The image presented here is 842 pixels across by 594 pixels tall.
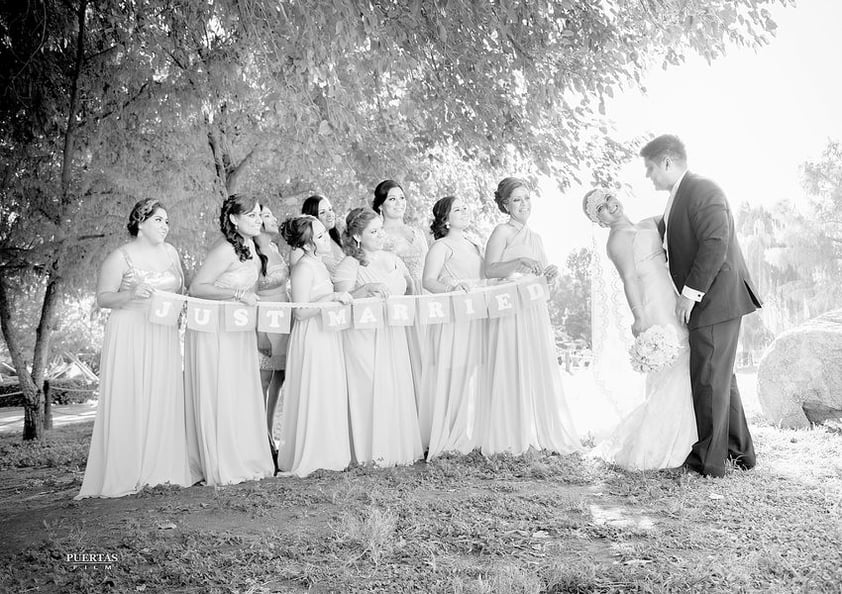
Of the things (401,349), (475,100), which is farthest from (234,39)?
(401,349)

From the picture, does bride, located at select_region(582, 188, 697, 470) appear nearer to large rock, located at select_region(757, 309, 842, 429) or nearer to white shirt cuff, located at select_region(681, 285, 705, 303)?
white shirt cuff, located at select_region(681, 285, 705, 303)

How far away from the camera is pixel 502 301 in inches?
279

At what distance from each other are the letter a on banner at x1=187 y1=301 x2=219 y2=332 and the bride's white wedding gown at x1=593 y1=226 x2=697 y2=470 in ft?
11.8

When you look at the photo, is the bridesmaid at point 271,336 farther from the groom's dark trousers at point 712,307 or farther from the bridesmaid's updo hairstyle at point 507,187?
the groom's dark trousers at point 712,307

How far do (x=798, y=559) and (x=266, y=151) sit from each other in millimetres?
10389

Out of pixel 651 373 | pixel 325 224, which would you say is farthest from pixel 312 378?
pixel 651 373

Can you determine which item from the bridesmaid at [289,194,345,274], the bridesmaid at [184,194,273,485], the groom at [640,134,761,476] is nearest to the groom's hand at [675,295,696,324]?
the groom at [640,134,761,476]

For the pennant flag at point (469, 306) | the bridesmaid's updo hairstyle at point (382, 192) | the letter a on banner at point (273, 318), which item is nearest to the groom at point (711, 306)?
the pennant flag at point (469, 306)

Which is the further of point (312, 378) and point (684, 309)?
point (312, 378)

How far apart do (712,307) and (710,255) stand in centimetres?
41

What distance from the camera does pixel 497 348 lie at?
722 cm

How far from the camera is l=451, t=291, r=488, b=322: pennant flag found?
23.3 ft

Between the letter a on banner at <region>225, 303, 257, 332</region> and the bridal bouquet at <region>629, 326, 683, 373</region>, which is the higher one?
the letter a on banner at <region>225, 303, 257, 332</region>

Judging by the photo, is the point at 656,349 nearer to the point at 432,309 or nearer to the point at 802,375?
the point at 432,309
